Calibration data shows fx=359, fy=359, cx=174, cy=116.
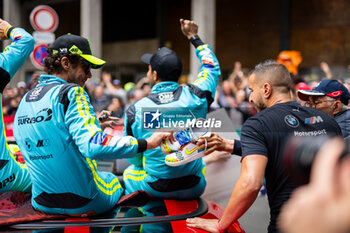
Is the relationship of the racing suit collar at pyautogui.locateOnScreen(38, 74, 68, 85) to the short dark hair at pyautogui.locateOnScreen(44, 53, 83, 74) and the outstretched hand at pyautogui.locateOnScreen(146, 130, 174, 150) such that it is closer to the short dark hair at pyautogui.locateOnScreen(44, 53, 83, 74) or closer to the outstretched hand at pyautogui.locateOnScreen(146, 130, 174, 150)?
the short dark hair at pyautogui.locateOnScreen(44, 53, 83, 74)

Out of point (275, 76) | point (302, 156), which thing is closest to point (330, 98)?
point (275, 76)

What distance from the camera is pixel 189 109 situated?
283cm

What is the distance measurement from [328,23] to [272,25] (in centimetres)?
189

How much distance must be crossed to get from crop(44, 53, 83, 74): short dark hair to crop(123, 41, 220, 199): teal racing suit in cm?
61

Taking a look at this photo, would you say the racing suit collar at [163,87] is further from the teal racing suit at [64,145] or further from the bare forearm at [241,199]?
the bare forearm at [241,199]

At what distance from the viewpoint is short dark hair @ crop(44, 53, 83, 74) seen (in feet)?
8.09

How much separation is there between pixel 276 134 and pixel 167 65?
1277 millimetres

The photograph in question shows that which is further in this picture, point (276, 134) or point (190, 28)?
point (190, 28)

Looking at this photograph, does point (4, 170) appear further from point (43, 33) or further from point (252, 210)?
point (43, 33)

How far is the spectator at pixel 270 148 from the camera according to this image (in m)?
1.96

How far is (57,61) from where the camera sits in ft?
8.09

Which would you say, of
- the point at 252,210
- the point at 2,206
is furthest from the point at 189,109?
the point at 2,206

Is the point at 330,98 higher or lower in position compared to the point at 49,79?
lower

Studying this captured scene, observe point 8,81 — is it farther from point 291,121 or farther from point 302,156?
point 302,156
